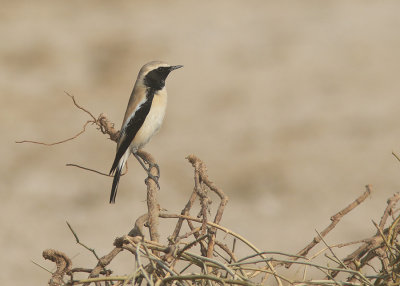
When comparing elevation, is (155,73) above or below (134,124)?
above

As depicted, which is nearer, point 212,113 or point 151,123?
point 151,123

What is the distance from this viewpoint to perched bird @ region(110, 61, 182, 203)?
5574 mm

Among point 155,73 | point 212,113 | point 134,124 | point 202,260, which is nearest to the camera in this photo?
point 202,260

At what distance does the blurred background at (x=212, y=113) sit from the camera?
1019cm

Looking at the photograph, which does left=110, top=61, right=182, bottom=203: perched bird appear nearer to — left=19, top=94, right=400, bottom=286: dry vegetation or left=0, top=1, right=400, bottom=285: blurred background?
left=19, top=94, right=400, bottom=286: dry vegetation

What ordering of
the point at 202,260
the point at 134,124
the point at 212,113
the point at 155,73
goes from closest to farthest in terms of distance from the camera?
the point at 202,260 → the point at 134,124 → the point at 155,73 → the point at 212,113

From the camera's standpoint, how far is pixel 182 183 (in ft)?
36.0

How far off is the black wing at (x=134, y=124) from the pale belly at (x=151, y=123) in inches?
1.2

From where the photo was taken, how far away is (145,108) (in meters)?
5.68

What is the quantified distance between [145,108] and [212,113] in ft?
24.1

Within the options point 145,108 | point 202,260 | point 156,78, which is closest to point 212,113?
point 156,78

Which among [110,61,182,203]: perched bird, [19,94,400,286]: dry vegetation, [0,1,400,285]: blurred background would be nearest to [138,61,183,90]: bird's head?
[110,61,182,203]: perched bird

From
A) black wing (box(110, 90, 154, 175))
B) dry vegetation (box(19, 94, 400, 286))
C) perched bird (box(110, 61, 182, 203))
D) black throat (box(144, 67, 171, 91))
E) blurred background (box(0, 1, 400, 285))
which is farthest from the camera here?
blurred background (box(0, 1, 400, 285))

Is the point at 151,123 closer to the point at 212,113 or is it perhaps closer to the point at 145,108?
the point at 145,108
